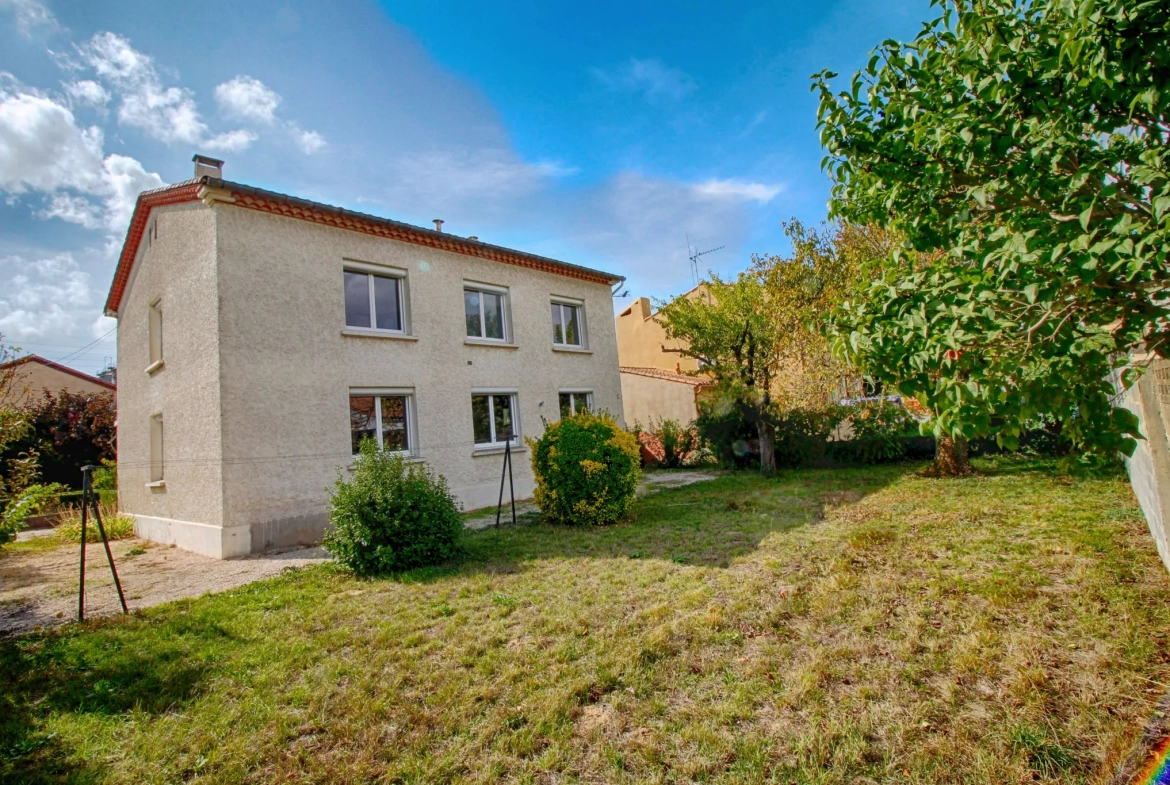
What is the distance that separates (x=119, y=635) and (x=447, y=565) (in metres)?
3.21

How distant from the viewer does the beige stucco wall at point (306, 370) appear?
29.0 feet

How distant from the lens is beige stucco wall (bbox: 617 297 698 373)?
2449cm

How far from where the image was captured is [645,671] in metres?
3.59

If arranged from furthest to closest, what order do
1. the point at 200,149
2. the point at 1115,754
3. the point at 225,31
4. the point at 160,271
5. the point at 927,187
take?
1. the point at 160,271
2. the point at 200,149
3. the point at 225,31
4. the point at 927,187
5. the point at 1115,754

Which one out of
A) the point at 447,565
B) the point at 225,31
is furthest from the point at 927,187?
the point at 225,31

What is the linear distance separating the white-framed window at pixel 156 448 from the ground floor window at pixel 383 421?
5.17 m

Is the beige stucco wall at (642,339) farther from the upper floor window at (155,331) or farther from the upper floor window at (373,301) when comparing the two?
the upper floor window at (155,331)

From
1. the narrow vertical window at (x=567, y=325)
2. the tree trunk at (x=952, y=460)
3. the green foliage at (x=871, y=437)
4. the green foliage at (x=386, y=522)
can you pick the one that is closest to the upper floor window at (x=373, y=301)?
the narrow vertical window at (x=567, y=325)

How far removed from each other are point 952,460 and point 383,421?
12.6 m

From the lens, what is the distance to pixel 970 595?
4.49m

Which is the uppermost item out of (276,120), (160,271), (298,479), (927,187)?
(276,120)

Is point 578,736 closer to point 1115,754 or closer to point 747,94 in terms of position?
point 1115,754

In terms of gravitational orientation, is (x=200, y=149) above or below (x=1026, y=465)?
above

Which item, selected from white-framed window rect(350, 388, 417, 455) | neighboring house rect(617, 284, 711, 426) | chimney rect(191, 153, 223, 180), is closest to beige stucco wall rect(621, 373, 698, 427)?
neighboring house rect(617, 284, 711, 426)
